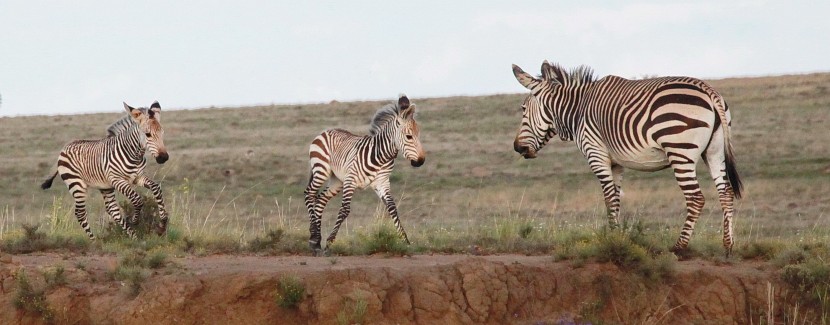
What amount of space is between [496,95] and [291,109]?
9.07 metres

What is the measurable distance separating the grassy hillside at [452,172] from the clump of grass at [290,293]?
4.09 meters

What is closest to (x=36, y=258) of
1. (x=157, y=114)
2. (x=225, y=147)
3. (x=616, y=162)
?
(x=157, y=114)

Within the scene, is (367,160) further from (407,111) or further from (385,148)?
(407,111)

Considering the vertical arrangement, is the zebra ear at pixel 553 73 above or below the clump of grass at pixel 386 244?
above

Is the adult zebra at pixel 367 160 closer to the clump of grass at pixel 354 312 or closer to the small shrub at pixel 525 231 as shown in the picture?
the small shrub at pixel 525 231

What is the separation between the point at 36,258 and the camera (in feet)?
41.8

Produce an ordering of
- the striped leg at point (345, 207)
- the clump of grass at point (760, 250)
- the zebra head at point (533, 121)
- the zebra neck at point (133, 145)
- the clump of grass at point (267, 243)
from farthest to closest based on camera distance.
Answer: the zebra neck at point (133, 145)
the zebra head at point (533, 121)
the striped leg at point (345, 207)
the clump of grass at point (267, 243)
the clump of grass at point (760, 250)

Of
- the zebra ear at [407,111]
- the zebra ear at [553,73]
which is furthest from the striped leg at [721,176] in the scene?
the zebra ear at [407,111]

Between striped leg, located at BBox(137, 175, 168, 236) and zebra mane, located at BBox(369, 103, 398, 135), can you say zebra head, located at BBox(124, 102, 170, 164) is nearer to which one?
striped leg, located at BBox(137, 175, 168, 236)

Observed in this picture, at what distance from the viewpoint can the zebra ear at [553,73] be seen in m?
14.0

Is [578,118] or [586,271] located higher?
[578,118]

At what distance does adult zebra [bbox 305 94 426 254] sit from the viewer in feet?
45.4

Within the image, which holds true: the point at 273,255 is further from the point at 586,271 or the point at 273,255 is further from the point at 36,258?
the point at 586,271

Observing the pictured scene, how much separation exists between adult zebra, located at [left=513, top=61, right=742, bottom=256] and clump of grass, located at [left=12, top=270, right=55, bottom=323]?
226 inches
